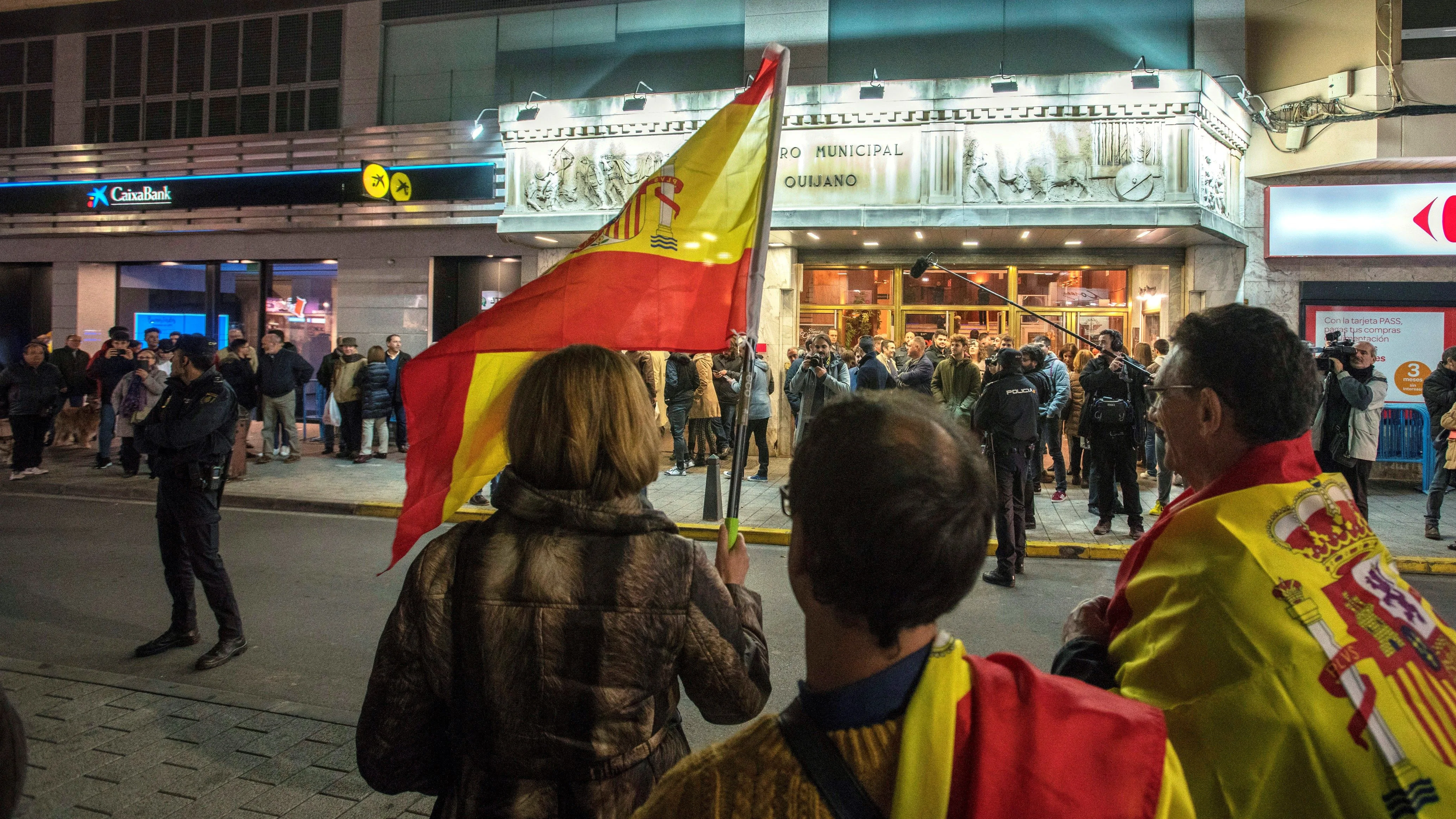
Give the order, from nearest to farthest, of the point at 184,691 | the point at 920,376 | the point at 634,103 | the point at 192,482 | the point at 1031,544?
the point at 184,691
the point at 192,482
the point at 1031,544
the point at 920,376
the point at 634,103

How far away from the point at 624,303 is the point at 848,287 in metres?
12.7

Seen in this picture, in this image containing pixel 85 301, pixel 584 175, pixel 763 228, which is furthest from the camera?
pixel 85 301

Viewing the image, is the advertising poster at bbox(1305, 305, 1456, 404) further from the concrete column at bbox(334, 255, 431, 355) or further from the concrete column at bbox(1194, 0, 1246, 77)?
the concrete column at bbox(334, 255, 431, 355)

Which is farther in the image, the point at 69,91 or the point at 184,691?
the point at 69,91

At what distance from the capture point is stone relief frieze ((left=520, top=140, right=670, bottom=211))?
14.3m

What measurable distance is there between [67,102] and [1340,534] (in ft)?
78.3

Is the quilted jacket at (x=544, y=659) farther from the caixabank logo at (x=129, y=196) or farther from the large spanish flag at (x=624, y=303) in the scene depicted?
the caixabank logo at (x=129, y=196)

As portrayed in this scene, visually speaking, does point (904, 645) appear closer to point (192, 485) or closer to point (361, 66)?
point (192, 485)

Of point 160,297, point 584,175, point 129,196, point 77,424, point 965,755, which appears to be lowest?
point 77,424

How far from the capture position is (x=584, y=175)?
14.6 meters

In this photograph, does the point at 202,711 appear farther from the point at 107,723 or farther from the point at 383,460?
the point at 383,460

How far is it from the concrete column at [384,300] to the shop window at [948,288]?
8781mm

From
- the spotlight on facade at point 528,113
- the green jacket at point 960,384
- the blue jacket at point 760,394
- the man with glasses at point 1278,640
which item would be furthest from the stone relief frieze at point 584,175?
the man with glasses at point 1278,640

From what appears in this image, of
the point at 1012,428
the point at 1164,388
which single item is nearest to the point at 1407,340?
the point at 1012,428
